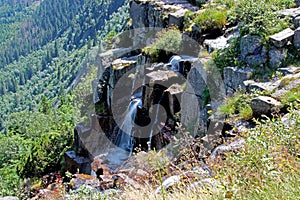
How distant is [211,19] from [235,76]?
354cm

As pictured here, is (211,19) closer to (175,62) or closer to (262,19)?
(175,62)

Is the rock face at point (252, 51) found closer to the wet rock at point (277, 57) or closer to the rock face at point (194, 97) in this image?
the wet rock at point (277, 57)

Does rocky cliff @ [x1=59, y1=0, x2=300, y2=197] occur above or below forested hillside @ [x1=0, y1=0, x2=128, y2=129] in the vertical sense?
above

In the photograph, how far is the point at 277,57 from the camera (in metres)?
7.85

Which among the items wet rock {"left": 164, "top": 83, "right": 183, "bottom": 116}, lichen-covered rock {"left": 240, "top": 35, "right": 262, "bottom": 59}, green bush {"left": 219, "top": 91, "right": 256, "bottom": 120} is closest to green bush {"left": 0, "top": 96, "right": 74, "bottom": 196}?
wet rock {"left": 164, "top": 83, "right": 183, "bottom": 116}

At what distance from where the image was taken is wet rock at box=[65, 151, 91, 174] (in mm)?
14672

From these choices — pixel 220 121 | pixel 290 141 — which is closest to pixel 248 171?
pixel 290 141

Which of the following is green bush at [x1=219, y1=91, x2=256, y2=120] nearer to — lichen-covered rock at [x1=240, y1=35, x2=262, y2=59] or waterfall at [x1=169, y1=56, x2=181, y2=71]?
lichen-covered rock at [x1=240, y1=35, x2=262, y2=59]

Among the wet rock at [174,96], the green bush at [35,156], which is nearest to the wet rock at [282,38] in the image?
the wet rock at [174,96]

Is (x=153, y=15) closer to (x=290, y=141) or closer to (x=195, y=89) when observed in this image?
(x=195, y=89)

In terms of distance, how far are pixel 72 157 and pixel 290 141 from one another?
1335 centimetres

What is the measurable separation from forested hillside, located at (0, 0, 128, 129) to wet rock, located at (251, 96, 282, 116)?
77.8 metres

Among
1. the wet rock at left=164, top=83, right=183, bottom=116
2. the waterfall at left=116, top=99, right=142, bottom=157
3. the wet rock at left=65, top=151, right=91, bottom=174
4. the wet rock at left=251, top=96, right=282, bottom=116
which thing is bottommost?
the wet rock at left=65, top=151, right=91, bottom=174

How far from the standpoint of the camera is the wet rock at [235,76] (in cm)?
794
